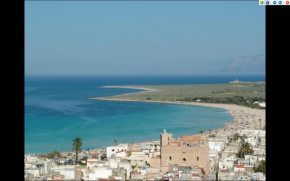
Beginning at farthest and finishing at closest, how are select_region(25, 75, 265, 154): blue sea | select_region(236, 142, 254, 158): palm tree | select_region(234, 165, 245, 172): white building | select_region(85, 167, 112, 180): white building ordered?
select_region(25, 75, 265, 154): blue sea
select_region(236, 142, 254, 158): palm tree
select_region(234, 165, 245, 172): white building
select_region(85, 167, 112, 180): white building

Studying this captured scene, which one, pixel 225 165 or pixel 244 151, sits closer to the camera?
pixel 225 165

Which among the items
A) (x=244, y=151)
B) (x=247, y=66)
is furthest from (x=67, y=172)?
(x=247, y=66)

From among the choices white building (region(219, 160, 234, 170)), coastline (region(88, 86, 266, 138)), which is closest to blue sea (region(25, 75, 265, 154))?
coastline (region(88, 86, 266, 138))

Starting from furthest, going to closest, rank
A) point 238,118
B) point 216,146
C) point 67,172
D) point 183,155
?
point 238,118 → point 216,146 → point 183,155 → point 67,172

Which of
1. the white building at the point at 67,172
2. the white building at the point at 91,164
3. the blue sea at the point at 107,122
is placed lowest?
the white building at the point at 67,172

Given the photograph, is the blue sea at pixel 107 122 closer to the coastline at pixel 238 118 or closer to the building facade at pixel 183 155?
the coastline at pixel 238 118

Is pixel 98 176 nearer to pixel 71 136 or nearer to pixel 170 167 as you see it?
pixel 170 167

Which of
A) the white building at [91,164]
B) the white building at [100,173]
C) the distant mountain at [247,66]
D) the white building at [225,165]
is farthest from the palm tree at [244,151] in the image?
the distant mountain at [247,66]

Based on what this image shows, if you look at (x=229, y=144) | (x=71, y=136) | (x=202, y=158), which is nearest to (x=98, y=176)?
(x=202, y=158)

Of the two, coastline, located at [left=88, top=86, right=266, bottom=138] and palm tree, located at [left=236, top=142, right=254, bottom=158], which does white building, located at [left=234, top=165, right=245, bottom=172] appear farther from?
coastline, located at [left=88, top=86, right=266, bottom=138]

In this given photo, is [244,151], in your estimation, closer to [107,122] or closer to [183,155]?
[183,155]
